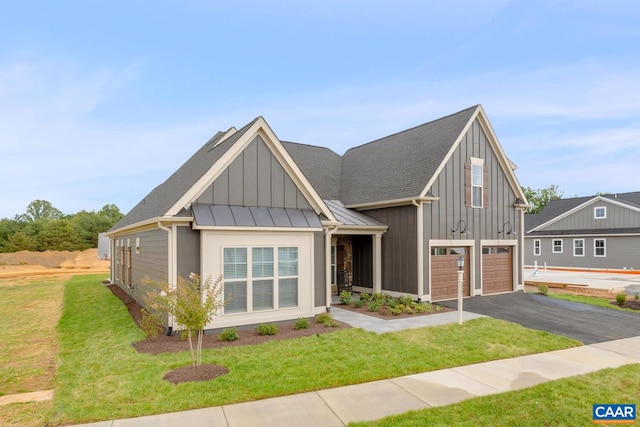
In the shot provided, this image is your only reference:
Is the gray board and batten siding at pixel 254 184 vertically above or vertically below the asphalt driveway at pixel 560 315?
above

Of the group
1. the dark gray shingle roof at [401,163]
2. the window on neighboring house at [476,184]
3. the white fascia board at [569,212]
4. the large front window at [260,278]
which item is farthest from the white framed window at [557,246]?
the large front window at [260,278]

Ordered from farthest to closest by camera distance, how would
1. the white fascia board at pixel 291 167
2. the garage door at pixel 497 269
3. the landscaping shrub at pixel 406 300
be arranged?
the garage door at pixel 497 269 < the landscaping shrub at pixel 406 300 < the white fascia board at pixel 291 167

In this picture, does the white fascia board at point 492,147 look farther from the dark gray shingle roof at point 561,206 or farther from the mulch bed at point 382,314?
the dark gray shingle roof at point 561,206

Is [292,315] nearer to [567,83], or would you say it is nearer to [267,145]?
[267,145]

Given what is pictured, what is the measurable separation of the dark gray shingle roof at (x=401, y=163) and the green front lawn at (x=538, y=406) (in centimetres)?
837

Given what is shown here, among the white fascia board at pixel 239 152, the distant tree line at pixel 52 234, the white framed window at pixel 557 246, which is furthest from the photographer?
the distant tree line at pixel 52 234

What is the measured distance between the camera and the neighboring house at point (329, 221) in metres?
10.0

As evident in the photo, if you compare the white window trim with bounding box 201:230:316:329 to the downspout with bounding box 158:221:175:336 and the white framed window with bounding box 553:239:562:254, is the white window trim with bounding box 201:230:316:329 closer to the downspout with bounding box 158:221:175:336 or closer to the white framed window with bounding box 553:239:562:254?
the downspout with bounding box 158:221:175:336

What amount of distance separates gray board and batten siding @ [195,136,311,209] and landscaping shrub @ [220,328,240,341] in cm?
335

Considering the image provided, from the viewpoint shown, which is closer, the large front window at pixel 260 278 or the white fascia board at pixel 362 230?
the large front window at pixel 260 278

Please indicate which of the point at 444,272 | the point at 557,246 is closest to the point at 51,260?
the point at 444,272

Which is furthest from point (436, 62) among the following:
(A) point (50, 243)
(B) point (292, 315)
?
(A) point (50, 243)

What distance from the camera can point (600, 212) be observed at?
101 ft
